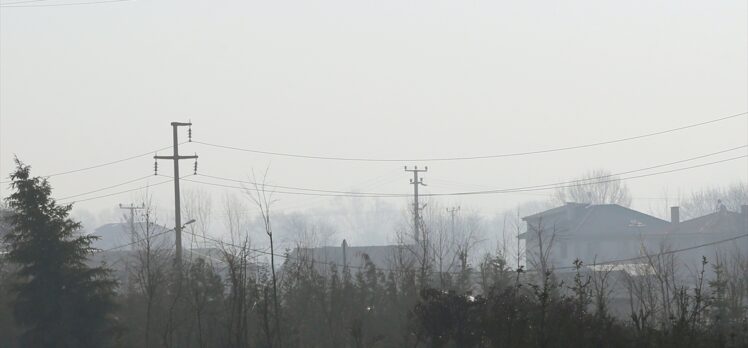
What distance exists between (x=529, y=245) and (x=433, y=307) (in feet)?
214

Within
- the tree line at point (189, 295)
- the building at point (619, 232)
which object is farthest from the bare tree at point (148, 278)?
the building at point (619, 232)

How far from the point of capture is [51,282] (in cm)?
2381

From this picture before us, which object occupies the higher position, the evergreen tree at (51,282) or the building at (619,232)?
the building at (619,232)

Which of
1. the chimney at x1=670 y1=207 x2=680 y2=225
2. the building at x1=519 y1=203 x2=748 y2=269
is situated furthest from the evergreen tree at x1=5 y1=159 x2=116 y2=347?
the chimney at x1=670 y1=207 x2=680 y2=225

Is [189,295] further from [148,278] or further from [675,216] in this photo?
[675,216]

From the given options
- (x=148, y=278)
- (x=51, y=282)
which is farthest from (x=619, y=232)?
(x=148, y=278)

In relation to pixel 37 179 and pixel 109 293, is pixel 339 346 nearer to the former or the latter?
pixel 109 293

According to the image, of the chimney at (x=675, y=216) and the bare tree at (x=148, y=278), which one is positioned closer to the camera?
the bare tree at (x=148, y=278)

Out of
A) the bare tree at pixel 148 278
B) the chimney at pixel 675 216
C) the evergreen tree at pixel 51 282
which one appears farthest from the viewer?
the chimney at pixel 675 216

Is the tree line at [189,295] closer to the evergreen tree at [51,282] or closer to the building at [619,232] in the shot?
the evergreen tree at [51,282]

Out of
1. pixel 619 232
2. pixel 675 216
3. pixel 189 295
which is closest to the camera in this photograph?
pixel 189 295

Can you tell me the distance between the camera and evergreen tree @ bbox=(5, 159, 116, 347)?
23.5m

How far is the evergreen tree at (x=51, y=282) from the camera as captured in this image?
23.5 m

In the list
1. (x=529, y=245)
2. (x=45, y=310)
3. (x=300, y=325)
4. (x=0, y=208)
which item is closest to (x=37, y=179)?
(x=45, y=310)
